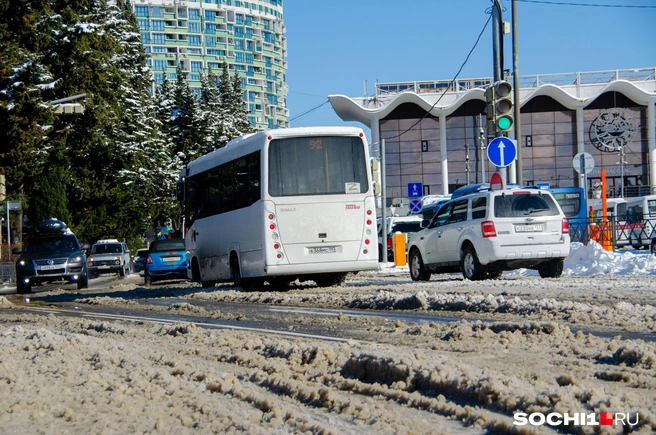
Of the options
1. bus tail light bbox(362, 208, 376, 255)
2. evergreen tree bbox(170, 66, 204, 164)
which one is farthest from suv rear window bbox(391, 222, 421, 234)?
evergreen tree bbox(170, 66, 204, 164)

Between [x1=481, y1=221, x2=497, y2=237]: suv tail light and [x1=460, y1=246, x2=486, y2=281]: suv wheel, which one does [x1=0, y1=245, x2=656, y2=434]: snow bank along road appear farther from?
[x1=460, y1=246, x2=486, y2=281]: suv wheel

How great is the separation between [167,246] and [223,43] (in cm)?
15019

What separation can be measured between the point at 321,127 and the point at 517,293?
6165 millimetres

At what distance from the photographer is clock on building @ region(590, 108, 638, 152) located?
7875cm

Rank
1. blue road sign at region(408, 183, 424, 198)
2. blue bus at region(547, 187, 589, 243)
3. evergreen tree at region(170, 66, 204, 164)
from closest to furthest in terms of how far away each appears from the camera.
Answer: blue road sign at region(408, 183, 424, 198), blue bus at region(547, 187, 589, 243), evergreen tree at region(170, 66, 204, 164)

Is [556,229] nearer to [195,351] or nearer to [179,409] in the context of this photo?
[195,351]

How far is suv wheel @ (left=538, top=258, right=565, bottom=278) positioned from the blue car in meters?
15.5

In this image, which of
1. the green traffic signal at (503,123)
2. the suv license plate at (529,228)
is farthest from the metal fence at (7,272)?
the suv license plate at (529,228)

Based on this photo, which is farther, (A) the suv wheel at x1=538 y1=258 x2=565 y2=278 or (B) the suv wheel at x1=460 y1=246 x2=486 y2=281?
(A) the suv wheel at x1=538 y1=258 x2=565 y2=278

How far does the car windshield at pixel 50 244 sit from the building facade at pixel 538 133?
5128 centimetres

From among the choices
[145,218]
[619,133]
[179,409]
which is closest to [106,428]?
[179,409]

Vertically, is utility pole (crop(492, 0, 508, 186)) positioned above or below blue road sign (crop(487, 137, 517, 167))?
above

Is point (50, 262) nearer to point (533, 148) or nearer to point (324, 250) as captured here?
point (324, 250)

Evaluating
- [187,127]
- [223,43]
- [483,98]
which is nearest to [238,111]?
[187,127]
